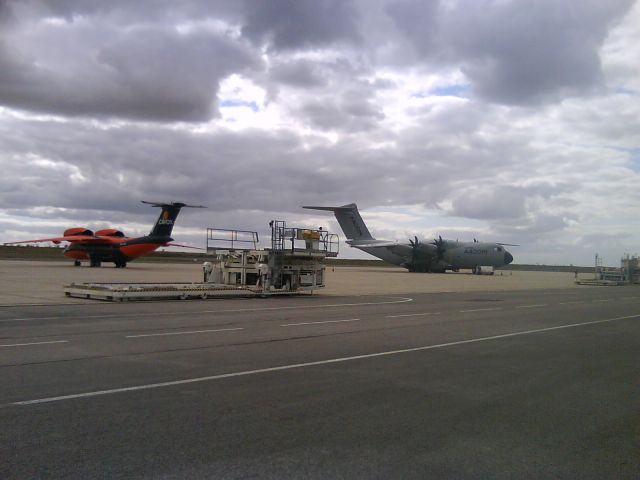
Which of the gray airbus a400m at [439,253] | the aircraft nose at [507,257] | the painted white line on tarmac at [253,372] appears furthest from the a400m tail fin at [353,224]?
the painted white line on tarmac at [253,372]

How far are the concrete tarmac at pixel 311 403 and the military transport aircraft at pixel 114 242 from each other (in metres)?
38.8

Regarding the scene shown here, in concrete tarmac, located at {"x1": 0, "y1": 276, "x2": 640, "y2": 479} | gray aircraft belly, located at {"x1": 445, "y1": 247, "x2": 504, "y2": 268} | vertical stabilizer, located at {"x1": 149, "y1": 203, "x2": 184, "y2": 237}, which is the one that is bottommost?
concrete tarmac, located at {"x1": 0, "y1": 276, "x2": 640, "y2": 479}

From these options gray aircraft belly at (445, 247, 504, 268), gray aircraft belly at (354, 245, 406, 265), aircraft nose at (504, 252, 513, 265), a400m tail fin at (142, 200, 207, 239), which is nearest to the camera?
a400m tail fin at (142, 200, 207, 239)

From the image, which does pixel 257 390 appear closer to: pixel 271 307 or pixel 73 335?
pixel 73 335

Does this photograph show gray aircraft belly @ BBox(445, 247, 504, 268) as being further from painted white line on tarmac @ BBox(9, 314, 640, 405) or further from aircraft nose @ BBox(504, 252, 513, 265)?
painted white line on tarmac @ BBox(9, 314, 640, 405)

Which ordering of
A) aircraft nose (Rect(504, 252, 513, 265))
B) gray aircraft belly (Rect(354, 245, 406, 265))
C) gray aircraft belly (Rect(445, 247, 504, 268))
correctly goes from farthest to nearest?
aircraft nose (Rect(504, 252, 513, 265)) → gray aircraft belly (Rect(445, 247, 504, 268)) → gray aircraft belly (Rect(354, 245, 406, 265))

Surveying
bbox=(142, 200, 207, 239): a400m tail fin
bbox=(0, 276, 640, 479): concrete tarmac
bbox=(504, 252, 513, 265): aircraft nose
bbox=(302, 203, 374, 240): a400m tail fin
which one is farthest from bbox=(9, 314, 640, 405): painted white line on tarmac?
bbox=(504, 252, 513, 265): aircraft nose

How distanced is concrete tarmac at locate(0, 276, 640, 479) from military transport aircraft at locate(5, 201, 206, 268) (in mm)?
38777

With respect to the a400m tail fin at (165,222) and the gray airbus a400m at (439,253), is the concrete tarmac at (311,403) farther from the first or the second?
the gray airbus a400m at (439,253)

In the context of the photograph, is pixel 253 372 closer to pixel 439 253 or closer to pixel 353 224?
pixel 353 224

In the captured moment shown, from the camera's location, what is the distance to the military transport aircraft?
52531 millimetres

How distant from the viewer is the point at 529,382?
28.1 feet

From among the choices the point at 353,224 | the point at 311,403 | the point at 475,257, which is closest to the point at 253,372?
the point at 311,403

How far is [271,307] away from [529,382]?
512 inches
